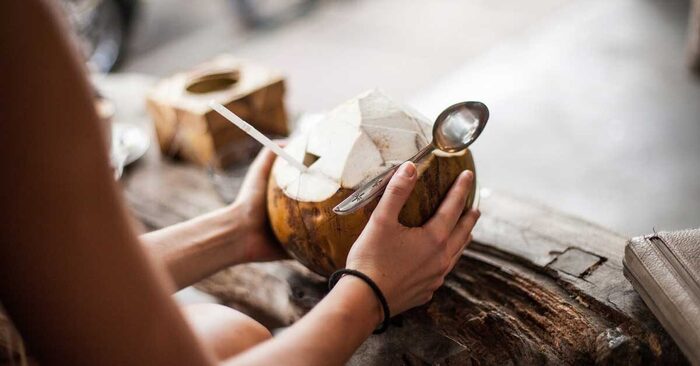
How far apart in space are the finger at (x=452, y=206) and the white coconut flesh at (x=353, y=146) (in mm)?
97

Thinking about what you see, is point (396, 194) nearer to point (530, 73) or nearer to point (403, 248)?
point (403, 248)

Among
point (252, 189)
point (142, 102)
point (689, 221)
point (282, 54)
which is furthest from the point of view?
point (282, 54)

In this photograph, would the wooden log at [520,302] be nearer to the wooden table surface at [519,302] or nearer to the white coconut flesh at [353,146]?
the wooden table surface at [519,302]

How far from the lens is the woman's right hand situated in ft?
3.24

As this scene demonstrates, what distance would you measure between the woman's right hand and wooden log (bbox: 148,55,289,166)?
87 cm

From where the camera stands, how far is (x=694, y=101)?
2.70 meters

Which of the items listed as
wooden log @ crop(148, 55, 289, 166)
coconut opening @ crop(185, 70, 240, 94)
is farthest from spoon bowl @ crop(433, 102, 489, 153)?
coconut opening @ crop(185, 70, 240, 94)

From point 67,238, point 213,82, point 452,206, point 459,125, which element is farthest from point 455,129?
point 213,82

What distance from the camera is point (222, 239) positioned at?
1279 millimetres

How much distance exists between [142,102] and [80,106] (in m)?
1.80

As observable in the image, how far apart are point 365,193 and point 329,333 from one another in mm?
244

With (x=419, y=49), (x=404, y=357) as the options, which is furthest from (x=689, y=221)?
(x=419, y=49)

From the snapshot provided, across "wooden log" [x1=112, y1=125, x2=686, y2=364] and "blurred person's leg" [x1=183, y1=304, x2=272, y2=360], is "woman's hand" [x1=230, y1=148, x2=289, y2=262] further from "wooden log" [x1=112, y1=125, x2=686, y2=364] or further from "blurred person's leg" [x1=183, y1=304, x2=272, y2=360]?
"blurred person's leg" [x1=183, y1=304, x2=272, y2=360]

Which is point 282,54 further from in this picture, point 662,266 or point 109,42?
point 662,266
